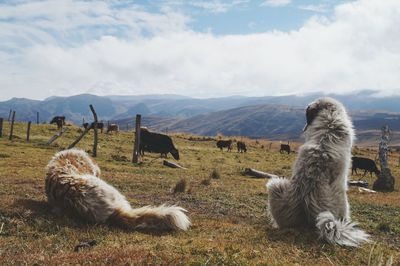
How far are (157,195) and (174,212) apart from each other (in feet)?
Result: 22.2

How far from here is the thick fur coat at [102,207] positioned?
345 inches

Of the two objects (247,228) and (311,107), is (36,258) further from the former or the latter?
(311,107)

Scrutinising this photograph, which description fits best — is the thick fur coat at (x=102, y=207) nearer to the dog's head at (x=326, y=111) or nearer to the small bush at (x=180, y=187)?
the dog's head at (x=326, y=111)

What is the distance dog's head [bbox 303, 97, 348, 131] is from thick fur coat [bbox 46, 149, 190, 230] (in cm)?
357

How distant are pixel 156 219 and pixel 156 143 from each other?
2920 centimetres

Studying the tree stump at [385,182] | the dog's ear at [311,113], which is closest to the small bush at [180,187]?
the dog's ear at [311,113]

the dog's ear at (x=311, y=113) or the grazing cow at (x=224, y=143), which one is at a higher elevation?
the dog's ear at (x=311, y=113)

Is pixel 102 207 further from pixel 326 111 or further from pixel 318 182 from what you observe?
pixel 326 111

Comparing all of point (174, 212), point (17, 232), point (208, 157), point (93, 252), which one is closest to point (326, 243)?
point (174, 212)

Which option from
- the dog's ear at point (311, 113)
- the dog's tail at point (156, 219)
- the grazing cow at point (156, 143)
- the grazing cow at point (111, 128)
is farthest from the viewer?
the grazing cow at point (111, 128)

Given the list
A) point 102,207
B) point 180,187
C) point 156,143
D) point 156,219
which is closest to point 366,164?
point 156,143

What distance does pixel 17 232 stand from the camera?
8.06 m

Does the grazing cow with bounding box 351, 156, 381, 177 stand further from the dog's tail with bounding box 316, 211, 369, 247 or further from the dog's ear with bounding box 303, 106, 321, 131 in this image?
the dog's tail with bounding box 316, 211, 369, 247

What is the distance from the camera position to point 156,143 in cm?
3781
